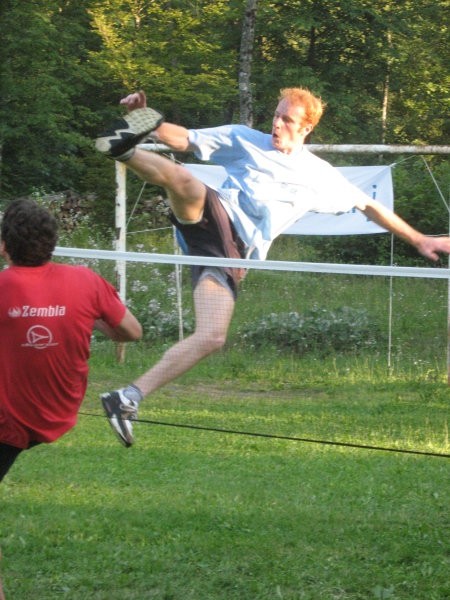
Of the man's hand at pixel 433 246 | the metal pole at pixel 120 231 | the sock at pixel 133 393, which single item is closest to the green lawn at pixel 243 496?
the sock at pixel 133 393

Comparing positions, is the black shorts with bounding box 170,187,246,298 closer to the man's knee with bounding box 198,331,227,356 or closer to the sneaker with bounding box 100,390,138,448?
the man's knee with bounding box 198,331,227,356

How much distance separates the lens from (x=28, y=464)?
26.6ft

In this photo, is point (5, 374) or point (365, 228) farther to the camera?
point (365, 228)

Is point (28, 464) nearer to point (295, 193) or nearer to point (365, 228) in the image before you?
point (295, 193)

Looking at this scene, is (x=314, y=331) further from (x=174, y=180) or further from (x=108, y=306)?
(x=108, y=306)

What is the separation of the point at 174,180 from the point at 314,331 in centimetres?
535

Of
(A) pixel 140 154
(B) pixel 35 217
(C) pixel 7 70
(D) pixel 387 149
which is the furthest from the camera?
(C) pixel 7 70

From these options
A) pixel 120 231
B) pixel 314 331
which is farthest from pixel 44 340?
pixel 120 231

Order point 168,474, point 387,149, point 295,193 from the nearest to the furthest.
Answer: point 295,193, point 168,474, point 387,149

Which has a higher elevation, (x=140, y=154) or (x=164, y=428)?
(x=140, y=154)

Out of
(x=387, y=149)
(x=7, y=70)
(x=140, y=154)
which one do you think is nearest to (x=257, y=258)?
(x=140, y=154)

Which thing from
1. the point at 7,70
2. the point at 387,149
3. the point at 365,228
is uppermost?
the point at 7,70

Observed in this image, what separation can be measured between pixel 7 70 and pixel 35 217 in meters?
21.4

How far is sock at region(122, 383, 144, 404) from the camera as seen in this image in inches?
223
